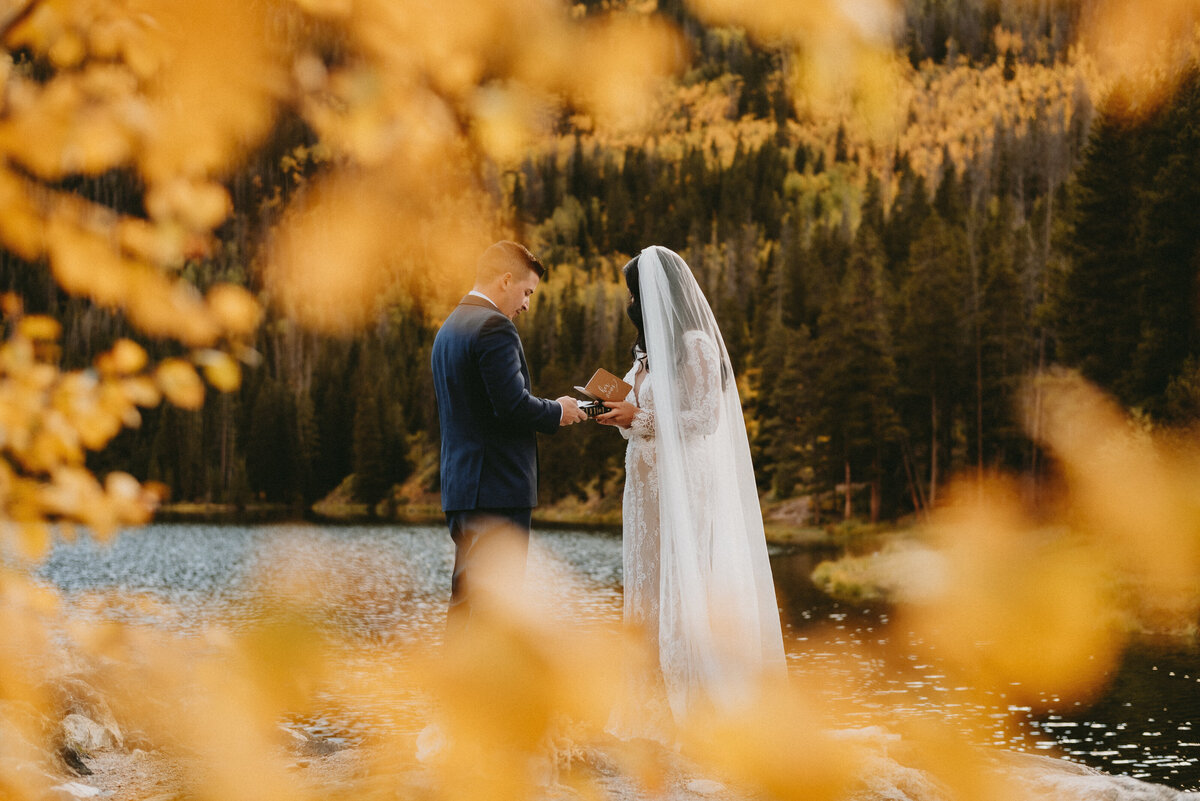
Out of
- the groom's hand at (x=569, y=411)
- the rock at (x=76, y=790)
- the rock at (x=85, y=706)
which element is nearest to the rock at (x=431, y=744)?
the groom's hand at (x=569, y=411)

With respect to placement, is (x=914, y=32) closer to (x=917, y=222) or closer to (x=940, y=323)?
(x=917, y=222)

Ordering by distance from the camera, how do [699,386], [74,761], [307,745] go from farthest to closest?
1. [307,745]
2. [74,761]
3. [699,386]

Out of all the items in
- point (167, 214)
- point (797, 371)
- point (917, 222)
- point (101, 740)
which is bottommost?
point (101, 740)

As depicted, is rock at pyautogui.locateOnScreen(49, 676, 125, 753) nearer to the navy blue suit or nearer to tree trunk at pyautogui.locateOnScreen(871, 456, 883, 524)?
the navy blue suit

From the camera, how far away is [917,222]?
88.2 metres

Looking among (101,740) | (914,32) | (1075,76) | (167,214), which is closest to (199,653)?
(101,740)

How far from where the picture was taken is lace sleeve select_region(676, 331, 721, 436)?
561 cm

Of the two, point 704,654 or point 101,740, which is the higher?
point 704,654

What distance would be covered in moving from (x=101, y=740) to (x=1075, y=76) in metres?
155

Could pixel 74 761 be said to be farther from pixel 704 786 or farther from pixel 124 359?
pixel 704 786

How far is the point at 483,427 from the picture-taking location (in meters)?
4.77

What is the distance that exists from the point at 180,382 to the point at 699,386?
9.34ft

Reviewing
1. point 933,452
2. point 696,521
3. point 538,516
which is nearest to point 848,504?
point 933,452

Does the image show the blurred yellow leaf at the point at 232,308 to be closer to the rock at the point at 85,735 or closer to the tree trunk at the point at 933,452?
the rock at the point at 85,735
